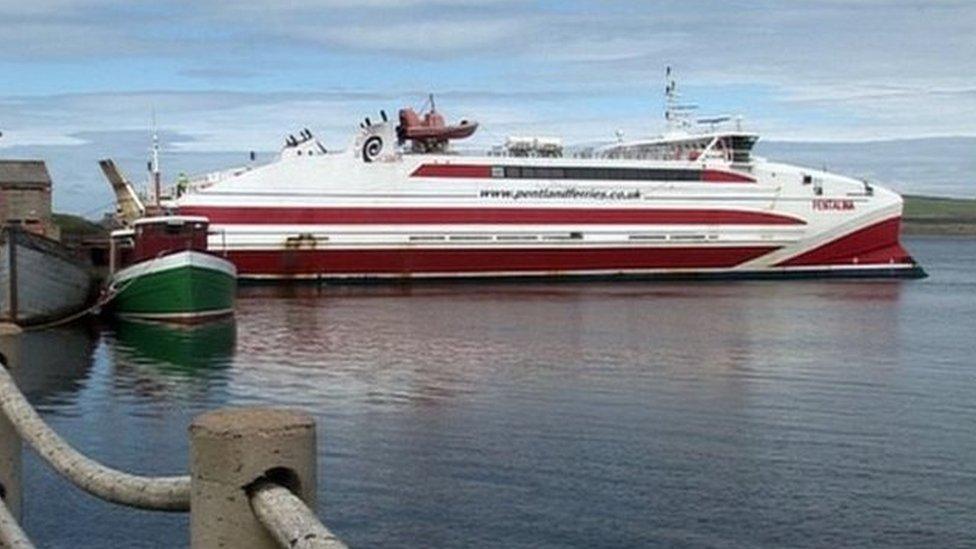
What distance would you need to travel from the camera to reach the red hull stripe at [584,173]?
53.6m

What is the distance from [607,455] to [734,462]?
1504mm

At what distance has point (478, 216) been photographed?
53.5 meters

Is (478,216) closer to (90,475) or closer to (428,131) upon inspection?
(428,131)

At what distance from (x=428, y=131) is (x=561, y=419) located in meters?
36.8

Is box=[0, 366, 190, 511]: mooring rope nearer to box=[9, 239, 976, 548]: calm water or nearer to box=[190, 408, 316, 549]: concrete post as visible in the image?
box=[190, 408, 316, 549]: concrete post

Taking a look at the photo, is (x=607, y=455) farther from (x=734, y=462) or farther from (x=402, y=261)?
(x=402, y=261)

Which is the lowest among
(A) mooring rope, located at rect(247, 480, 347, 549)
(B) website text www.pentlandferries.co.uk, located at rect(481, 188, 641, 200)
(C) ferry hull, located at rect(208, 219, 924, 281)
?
(C) ferry hull, located at rect(208, 219, 924, 281)

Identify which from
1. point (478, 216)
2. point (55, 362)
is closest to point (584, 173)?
point (478, 216)

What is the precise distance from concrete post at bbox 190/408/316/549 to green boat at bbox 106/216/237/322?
1284 inches

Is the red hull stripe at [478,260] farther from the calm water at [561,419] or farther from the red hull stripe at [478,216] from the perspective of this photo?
the calm water at [561,419]

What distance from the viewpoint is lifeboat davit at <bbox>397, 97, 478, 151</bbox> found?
180ft

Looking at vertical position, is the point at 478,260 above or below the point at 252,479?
below

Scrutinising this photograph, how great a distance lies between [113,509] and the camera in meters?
13.0

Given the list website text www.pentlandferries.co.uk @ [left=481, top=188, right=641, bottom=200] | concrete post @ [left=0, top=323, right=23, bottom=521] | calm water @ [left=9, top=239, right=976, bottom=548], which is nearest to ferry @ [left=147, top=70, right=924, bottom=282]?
website text www.pentlandferries.co.uk @ [left=481, top=188, right=641, bottom=200]
